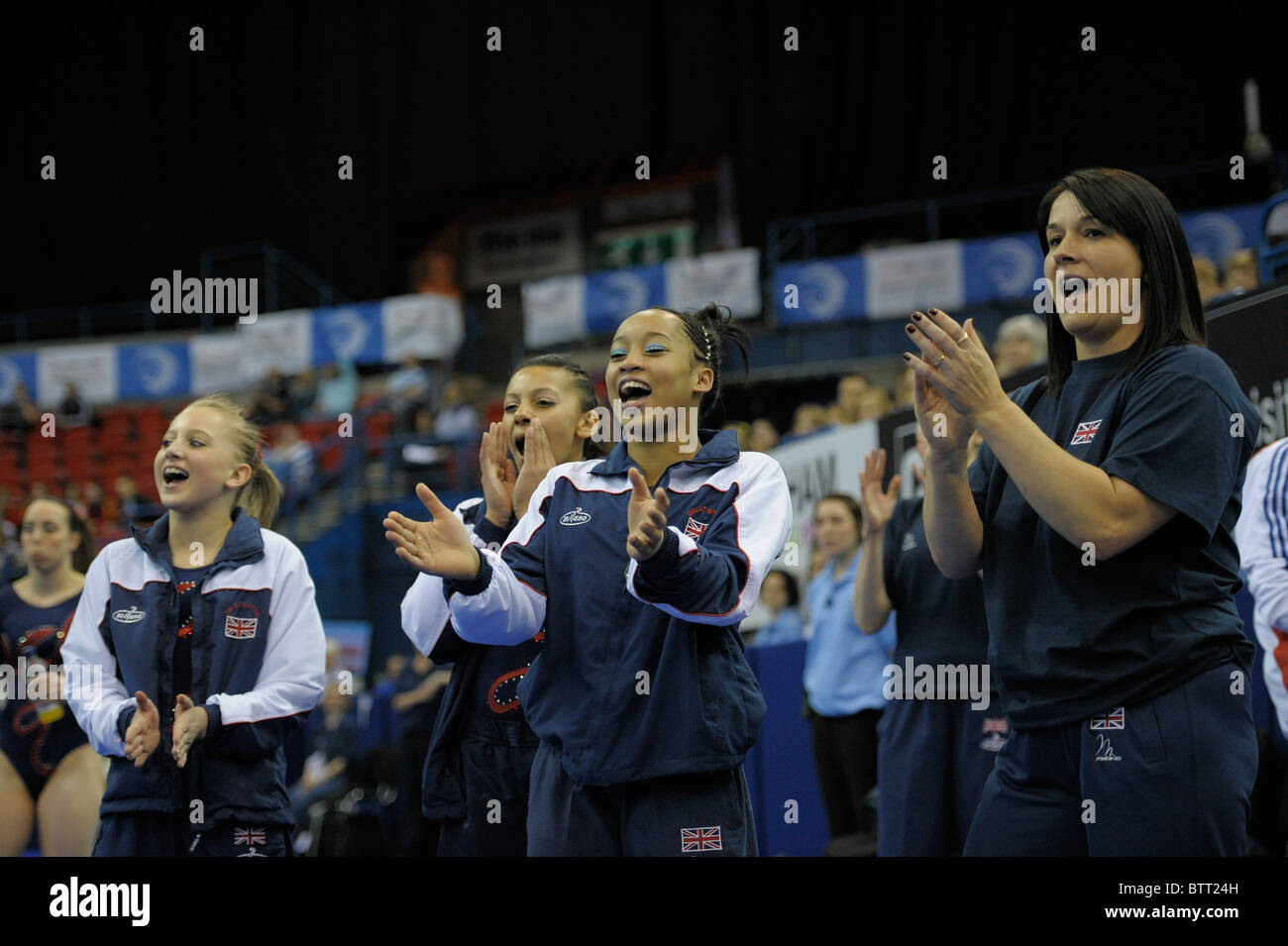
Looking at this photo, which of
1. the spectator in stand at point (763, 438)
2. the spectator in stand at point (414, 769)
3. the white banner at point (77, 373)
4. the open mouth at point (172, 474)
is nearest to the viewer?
the open mouth at point (172, 474)

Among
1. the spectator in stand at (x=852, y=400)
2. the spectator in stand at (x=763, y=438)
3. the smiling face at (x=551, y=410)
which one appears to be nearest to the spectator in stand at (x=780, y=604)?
the spectator in stand at (x=763, y=438)

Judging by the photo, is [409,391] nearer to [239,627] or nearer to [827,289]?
[827,289]

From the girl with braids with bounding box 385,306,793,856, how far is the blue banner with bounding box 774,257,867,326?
1122 cm

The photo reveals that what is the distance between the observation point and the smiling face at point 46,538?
460 cm

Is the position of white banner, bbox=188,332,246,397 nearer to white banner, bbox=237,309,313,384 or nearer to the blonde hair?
white banner, bbox=237,309,313,384

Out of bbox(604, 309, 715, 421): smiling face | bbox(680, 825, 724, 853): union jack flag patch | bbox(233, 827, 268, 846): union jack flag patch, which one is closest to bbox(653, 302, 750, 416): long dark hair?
bbox(604, 309, 715, 421): smiling face

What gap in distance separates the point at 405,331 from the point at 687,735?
1422 cm

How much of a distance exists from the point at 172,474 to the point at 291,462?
1053 centimetres

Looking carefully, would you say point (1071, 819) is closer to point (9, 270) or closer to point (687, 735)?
point (687, 735)

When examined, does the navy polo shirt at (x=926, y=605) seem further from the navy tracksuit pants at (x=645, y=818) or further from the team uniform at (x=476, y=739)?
the navy tracksuit pants at (x=645, y=818)

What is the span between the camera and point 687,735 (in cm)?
271

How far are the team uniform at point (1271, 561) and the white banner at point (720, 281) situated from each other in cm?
1048

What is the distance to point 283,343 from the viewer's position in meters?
16.9

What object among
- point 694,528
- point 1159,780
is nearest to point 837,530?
point 694,528
